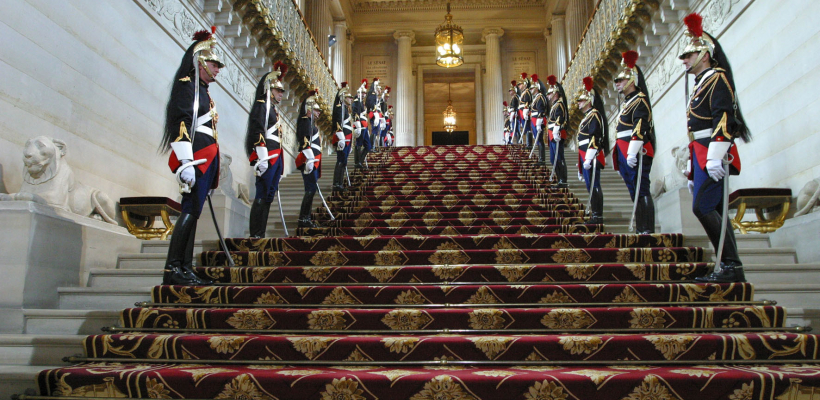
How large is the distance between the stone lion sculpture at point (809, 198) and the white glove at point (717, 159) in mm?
1659

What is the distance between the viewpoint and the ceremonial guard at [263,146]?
5.64 meters

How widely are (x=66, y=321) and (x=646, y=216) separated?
16.1ft

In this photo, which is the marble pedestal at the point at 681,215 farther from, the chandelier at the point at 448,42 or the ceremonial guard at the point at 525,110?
the chandelier at the point at 448,42

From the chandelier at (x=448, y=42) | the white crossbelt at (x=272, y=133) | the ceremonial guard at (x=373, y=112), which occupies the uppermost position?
the chandelier at (x=448, y=42)

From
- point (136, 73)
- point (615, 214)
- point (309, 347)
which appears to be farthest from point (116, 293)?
point (615, 214)

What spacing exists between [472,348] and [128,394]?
1818 millimetres

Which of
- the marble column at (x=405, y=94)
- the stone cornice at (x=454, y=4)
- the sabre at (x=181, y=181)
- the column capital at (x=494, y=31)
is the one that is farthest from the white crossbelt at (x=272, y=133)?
the stone cornice at (x=454, y=4)

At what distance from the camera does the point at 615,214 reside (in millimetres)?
7234

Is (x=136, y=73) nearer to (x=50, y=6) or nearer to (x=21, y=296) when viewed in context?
(x=50, y=6)

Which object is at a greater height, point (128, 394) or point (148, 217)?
point (148, 217)

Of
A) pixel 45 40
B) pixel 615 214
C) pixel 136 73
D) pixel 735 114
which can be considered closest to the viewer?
pixel 735 114

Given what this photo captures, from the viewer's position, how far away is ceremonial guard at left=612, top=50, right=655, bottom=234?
5301 millimetres

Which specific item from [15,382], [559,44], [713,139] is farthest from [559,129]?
[559,44]

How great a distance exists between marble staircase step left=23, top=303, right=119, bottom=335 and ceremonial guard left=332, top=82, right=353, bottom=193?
16.6ft
